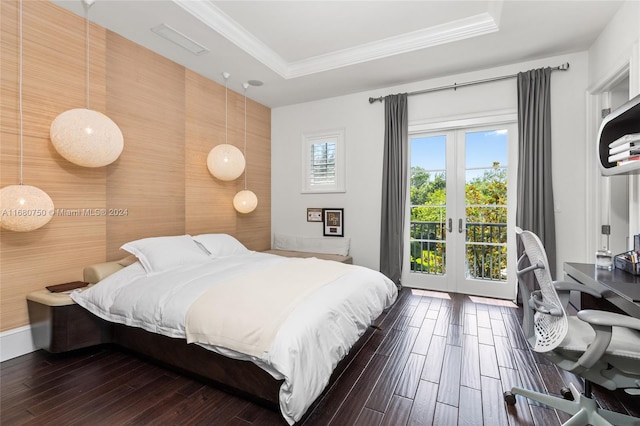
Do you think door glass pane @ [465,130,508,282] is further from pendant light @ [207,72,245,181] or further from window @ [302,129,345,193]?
pendant light @ [207,72,245,181]

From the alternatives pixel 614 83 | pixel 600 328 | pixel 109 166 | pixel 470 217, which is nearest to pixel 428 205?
pixel 470 217

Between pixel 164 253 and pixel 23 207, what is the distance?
105 cm

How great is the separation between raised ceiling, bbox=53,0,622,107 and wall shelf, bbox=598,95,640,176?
3.85 ft

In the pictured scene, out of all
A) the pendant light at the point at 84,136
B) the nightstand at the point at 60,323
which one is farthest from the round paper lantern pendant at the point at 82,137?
the nightstand at the point at 60,323

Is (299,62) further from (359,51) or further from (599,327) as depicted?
(599,327)

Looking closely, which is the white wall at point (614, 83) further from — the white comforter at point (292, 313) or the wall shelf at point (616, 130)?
the white comforter at point (292, 313)

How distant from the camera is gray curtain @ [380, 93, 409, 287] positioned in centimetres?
430

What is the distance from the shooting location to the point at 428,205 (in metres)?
4.34

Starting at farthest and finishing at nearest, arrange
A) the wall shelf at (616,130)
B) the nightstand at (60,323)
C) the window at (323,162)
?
the window at (323,162) < the nightstand at (60,323) < the wall shelf at (616,130)

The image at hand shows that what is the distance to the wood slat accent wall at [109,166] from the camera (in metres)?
2.41

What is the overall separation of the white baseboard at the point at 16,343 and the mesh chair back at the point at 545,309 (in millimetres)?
3709

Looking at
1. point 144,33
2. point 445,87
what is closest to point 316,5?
point 144,33

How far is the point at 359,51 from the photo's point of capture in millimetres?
3676

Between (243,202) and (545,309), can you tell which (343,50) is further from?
(545,309)
